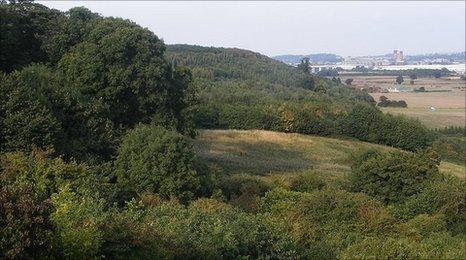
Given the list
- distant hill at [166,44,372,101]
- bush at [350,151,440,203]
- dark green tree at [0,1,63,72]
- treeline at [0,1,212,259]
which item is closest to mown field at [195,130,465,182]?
bush at [350,151,440,203]

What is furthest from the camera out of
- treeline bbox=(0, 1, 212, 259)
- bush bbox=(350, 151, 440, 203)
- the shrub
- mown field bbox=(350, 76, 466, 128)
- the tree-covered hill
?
mown field bbox=(350, 76, 466, 128)

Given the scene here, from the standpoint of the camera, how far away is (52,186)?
15664 mm

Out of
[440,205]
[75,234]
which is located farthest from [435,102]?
[75,234]

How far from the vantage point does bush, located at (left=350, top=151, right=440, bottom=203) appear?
2414 cm

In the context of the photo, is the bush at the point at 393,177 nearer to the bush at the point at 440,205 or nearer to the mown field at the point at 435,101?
the bush at the point at 440,205

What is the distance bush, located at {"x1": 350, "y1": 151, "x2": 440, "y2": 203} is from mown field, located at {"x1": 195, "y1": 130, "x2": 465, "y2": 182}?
4.46 m

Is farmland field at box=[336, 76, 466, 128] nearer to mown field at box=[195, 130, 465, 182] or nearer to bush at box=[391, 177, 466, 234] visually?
mown field at box=[195, 130, 465, 182]

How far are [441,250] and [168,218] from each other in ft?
22.1

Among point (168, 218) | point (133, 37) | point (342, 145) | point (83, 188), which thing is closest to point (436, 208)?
point (168, 218)

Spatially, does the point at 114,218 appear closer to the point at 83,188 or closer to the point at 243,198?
the point at 83,188

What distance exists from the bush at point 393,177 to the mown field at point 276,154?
4.46m

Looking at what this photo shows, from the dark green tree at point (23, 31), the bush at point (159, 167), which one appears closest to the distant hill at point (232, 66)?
Answer: the dark green tree at point (23, 31)

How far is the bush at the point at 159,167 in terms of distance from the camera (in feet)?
64.8

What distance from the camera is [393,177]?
24188 millimetres
